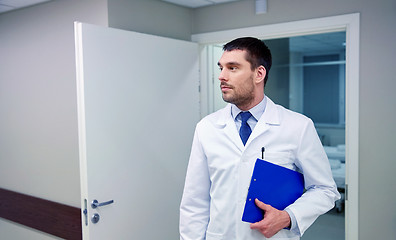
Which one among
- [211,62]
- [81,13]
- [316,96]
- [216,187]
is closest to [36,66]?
[81,13]

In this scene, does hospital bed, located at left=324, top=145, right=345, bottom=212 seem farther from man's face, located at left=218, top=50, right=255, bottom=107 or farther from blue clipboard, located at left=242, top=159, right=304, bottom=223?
man's face, located at left=218, top=50, right=255, bottom=107

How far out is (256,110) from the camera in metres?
1.42

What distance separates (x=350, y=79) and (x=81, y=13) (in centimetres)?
159

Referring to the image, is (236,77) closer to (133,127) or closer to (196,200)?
(196,200)

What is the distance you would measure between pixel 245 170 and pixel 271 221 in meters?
0.19

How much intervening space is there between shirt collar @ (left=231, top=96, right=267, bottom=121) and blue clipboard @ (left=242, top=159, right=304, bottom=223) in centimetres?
24

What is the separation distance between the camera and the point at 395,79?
1917 mm

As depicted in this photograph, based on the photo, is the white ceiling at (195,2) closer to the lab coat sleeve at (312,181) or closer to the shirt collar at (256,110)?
the shirt collar at (256,110)

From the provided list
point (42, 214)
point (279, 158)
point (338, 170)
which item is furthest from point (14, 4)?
point (338, 170)

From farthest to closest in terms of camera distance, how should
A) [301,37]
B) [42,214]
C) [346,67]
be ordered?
[301,37]
[42,214]
[346,67]

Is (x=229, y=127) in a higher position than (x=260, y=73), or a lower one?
lower

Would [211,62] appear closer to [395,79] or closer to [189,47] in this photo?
[189,47]

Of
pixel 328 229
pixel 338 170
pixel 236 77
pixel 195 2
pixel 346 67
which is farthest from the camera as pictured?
pixel 338 170

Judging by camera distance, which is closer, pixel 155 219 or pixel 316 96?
pixel 155 219
